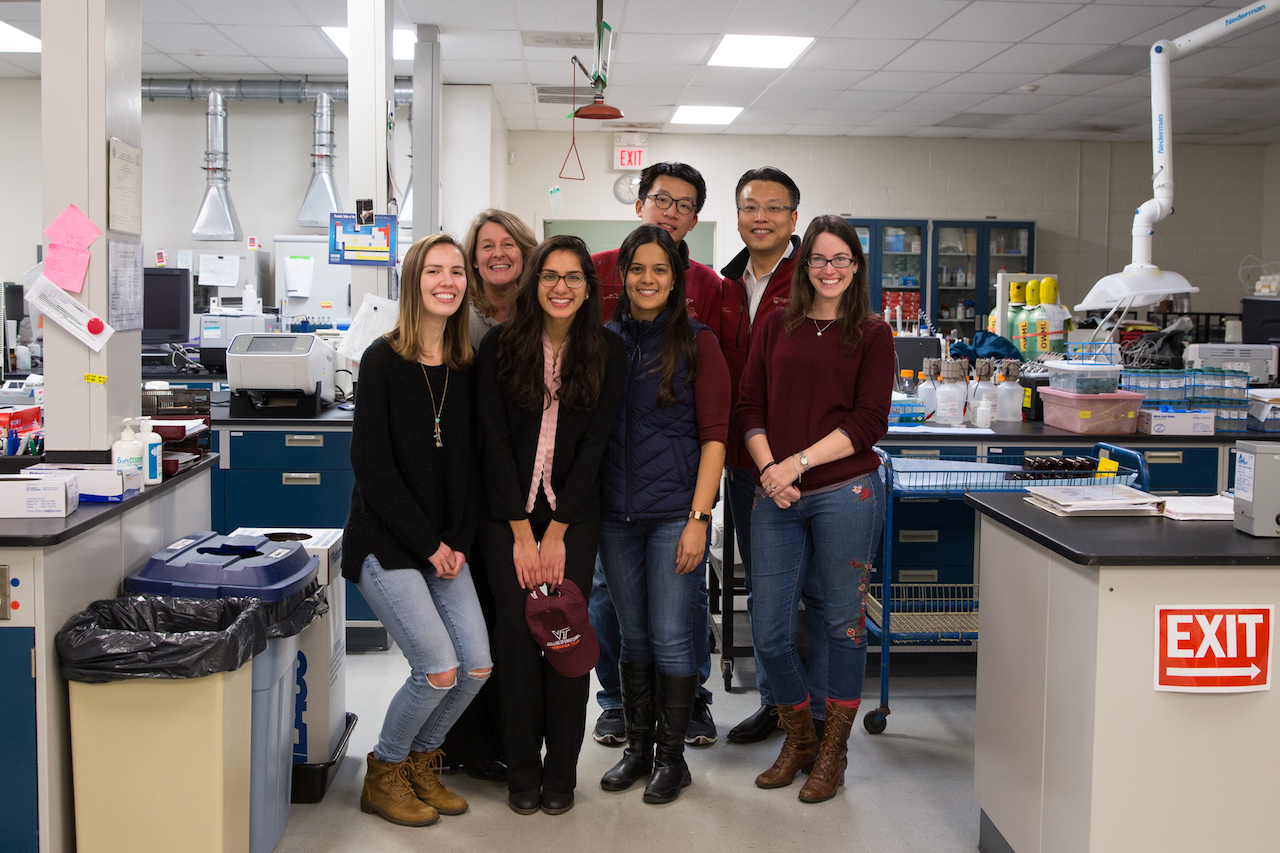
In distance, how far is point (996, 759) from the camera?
81.9 inches

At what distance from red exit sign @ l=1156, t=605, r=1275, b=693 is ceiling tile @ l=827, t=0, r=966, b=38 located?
13.7 feet

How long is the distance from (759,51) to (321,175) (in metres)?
3.47

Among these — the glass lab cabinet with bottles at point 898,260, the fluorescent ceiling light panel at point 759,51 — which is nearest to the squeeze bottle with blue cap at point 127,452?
the fluorescent ceiling light panel at point 759,51

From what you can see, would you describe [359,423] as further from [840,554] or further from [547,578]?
[840,554]

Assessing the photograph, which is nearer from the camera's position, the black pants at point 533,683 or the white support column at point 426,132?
the black pants at point 533,683

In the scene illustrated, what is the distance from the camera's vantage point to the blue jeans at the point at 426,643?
6.85 ft

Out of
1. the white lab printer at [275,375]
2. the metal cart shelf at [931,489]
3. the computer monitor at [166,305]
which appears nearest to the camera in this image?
the metal cart shelf at [931,489]

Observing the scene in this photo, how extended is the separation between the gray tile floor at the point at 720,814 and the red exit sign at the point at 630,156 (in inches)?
260

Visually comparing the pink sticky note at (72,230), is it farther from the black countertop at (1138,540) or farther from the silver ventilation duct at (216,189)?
the silver ventilation duct at (216,189)

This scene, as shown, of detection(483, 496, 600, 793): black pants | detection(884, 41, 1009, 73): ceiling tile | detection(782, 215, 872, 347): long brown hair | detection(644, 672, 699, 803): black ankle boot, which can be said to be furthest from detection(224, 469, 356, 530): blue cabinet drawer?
detection(884, 41, 1009, 73): ceiling tile

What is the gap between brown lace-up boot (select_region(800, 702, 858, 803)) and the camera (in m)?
2.37

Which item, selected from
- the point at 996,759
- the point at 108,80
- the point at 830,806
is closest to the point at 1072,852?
the point at 996,759

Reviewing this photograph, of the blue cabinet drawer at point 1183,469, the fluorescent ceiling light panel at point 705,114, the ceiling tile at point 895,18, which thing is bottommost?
the blue cabinet drawer at point 1183,469

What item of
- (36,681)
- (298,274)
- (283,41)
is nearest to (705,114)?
(283,41)
